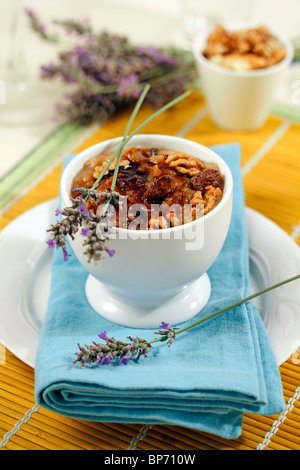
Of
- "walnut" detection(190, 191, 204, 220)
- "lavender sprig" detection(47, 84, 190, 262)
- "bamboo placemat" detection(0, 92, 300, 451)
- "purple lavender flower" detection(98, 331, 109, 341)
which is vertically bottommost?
"bamboo placemat" detection(0, 92, 300, 451)

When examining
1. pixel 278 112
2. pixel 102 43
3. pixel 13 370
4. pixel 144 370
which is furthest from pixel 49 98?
pixel 144 370

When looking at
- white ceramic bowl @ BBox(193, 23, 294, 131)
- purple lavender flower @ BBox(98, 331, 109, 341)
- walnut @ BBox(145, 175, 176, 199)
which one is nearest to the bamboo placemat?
purple lavender flower @ BBox(98, 331, 109, 341)

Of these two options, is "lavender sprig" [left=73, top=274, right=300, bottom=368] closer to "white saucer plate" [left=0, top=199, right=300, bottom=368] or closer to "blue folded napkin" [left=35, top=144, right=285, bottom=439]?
"blue folded napkin" [left=35, top=144, right=285, bottom=439]

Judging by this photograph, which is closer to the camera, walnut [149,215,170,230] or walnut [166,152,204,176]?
walnut [149,215,170,230]

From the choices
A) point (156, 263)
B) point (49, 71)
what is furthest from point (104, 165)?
point (49, 71)

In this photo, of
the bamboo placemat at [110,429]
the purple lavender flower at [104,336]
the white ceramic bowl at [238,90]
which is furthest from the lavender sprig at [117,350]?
the white ceramic bowl at [238,90]

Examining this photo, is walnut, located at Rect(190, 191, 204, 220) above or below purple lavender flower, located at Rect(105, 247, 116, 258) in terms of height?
below

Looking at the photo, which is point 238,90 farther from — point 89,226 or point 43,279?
point 89,226
